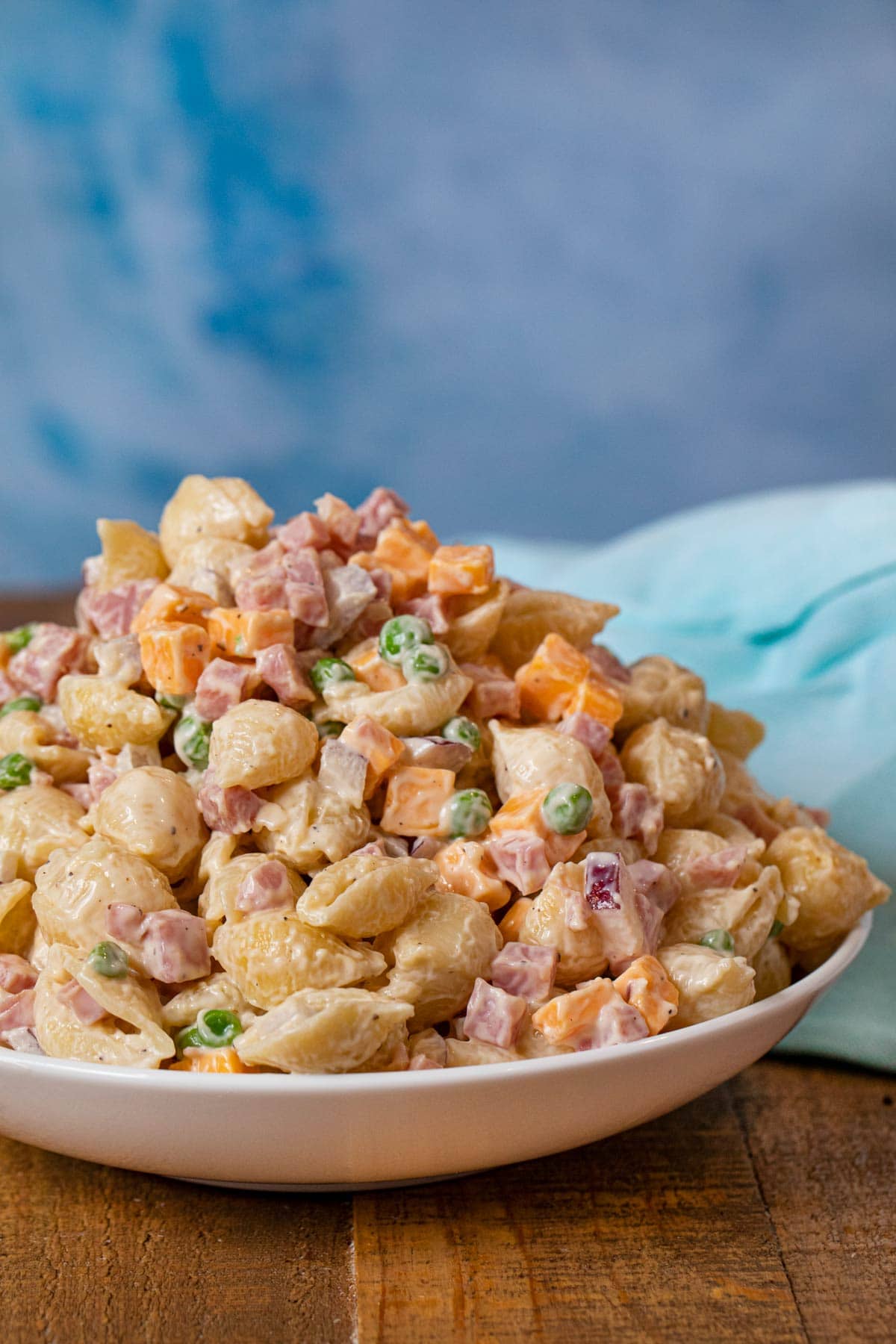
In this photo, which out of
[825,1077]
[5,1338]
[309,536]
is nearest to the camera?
[5,1338]

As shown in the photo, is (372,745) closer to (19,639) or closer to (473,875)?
(473,875)

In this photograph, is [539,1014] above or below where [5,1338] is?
above

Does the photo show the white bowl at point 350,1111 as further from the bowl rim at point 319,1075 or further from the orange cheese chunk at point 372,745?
the orange cheese chunk at point 372,745

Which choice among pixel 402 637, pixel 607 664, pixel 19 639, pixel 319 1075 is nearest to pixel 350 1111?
pixel 319 1075

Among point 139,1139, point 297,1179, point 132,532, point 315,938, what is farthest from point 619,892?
point 132,532

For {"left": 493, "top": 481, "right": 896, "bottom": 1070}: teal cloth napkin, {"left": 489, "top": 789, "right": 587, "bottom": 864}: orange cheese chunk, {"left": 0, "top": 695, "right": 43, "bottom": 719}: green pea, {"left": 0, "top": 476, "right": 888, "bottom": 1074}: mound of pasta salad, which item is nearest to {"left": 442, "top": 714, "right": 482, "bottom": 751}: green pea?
{"left": 0, "top": 476, "right": 888, "bottom": 1074}: mound of pasta salad

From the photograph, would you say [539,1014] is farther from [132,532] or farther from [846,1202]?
[132,532]

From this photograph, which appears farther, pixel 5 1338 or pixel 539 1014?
pixel 539 1014
